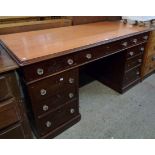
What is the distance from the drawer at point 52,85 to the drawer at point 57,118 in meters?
0.18

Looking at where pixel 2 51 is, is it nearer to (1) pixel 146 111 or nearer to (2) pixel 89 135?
(2) pixel 89 135

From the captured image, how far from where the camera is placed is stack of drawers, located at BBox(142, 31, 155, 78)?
1909 mm

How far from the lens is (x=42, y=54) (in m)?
1.00

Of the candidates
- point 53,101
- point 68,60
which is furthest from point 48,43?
point 53,101

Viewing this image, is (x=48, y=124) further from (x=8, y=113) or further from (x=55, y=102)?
(x=8, y=113)

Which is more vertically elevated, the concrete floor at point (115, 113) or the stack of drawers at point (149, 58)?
the stack of drawers at point (149, 58)

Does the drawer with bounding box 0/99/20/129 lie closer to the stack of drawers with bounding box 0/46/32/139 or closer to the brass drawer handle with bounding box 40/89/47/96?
the stack of drawers with bounding box 0/46/32/139

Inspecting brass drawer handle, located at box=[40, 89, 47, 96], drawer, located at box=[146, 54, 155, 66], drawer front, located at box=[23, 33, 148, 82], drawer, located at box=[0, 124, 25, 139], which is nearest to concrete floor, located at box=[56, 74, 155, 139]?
drawer, located at box=[146, 54, 155, 66]

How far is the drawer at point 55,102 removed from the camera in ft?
3.79

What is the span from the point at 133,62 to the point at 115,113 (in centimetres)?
66

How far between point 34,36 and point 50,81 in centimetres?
53

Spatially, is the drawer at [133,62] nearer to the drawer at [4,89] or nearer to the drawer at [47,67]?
the drawer at [47,67]

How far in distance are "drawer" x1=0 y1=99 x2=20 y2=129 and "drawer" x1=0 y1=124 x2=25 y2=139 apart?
47mm

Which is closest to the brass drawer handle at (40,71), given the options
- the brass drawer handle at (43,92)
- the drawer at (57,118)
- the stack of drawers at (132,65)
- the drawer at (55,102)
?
the brass drawer handle at (43,92)
